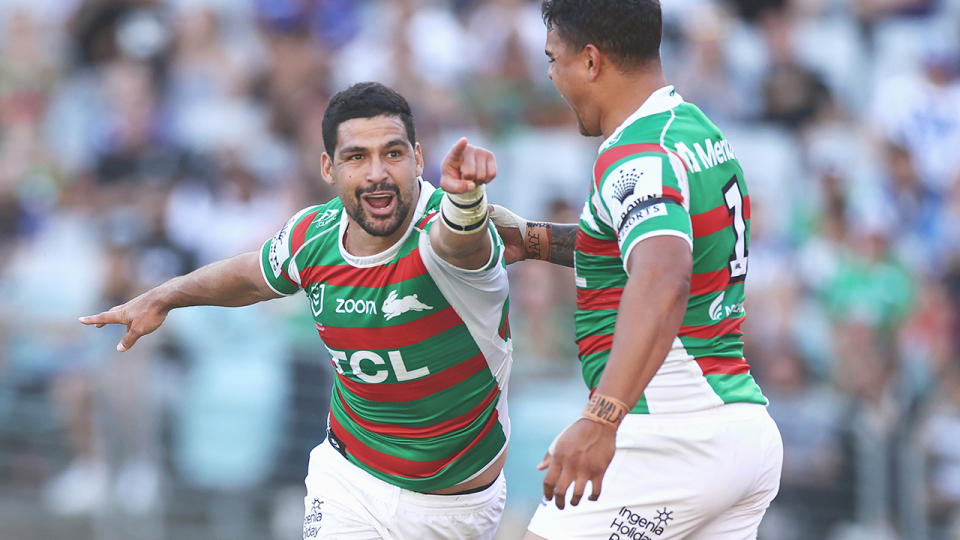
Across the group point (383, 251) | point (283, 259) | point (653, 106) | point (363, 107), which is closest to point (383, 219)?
point (383, 251)

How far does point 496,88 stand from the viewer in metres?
11.7

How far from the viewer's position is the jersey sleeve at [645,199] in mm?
4238

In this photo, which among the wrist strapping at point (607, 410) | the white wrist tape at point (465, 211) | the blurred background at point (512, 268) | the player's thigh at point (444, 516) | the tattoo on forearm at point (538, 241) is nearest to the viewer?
the wrist strapping at point (607, 410)

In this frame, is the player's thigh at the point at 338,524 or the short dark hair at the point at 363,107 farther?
the player's thigh at the point at 338,524

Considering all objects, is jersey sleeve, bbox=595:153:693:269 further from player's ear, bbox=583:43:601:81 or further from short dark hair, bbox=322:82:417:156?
short dark hair, bbox=322:82:417:156

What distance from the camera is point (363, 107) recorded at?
5539 mm

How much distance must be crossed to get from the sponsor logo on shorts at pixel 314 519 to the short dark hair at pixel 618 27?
236 centimetres

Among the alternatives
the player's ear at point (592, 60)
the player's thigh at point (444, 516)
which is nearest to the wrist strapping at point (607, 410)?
the player's ear at point (592, 60)

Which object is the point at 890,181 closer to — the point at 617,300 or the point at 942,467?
the point at 942,467

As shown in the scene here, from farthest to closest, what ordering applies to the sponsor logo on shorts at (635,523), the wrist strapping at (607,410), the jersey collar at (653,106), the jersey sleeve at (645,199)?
the jersey collar at (653,106), the sponsor logo on shorts at (635,523), the jersey sleeve at (645,199), the wrist strapping at (607,410)

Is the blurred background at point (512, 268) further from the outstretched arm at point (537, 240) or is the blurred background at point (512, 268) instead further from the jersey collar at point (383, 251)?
the jersey collar at point (383, 251)

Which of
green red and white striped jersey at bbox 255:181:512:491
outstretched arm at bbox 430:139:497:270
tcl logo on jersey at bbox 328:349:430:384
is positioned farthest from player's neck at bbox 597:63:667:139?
tcl logo on jersey at bbox 328:349:430:384

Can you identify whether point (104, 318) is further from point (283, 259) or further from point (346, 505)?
point (346, 505)

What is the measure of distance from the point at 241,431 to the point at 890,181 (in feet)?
17.8
